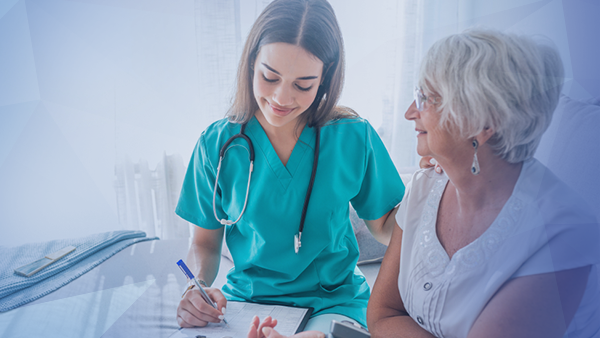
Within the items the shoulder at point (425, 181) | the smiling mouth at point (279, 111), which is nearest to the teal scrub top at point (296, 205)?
the smiling mouth at point (279, 111)

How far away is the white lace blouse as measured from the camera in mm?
411

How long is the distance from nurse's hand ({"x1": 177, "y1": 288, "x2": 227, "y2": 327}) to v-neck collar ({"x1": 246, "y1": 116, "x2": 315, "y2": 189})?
0.33 meters

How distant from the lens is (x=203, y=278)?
39.3 inches

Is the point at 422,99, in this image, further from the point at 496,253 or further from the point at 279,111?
the point at 279,111

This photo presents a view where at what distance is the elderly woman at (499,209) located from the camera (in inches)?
16.7

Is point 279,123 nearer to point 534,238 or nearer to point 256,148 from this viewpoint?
point 256,148

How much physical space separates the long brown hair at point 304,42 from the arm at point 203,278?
357mm

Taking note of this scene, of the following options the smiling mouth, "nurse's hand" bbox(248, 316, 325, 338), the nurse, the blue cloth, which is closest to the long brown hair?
the nurse

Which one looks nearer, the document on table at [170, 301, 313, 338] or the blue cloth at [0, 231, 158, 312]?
the document on table at [170, 301, 313, 338]

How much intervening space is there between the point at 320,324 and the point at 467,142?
0.58 meters

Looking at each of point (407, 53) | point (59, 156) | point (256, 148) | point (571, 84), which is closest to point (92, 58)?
point (59, 156)

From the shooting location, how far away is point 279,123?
2.97 feet

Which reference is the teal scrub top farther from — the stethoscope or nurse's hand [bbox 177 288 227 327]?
nurse's hand [bbox 177 288 227 327]

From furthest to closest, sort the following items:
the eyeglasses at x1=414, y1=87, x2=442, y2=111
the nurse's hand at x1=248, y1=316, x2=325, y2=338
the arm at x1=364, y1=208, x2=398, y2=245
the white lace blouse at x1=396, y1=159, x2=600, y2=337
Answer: the arm at x1=364, y1=208, x2=398, y2=245 < the nurse's hand at x1=248, y1=316, x2=325, y2=338 < the eyeglasses at x1=414, y1=87, x2=442, y2=111 < the white lace blouse at x1=396, y1=159, x2=600, y2=337
